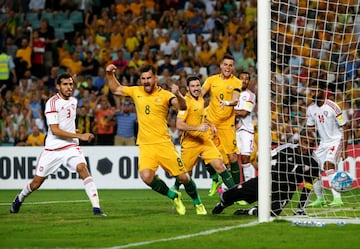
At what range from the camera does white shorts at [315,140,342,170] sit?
1784 cm

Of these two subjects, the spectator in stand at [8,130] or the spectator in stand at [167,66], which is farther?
the spectator in stand at [167,66]

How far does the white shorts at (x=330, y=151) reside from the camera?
703 inches

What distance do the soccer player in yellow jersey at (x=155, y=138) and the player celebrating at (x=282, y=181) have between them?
2.48ft

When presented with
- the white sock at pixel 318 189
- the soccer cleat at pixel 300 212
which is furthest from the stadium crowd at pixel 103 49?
the soccer cleat at pixel 300 212

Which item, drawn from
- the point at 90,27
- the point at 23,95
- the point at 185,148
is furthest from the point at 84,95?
the point at 185,148

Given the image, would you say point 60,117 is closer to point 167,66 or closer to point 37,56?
point 167,66

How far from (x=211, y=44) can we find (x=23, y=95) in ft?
17.3

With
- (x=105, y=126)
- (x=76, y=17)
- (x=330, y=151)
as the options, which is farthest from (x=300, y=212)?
(x=76, y=17)

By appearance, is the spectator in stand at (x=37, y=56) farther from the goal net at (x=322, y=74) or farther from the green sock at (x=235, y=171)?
the green sock at (x=235, y=171)

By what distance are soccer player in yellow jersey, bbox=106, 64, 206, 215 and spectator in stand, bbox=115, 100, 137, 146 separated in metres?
9.95

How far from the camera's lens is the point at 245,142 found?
19.7 meters

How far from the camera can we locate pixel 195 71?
26.7 meters

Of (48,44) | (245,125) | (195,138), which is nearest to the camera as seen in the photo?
(195,138)

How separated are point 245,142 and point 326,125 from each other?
2.23 metres
